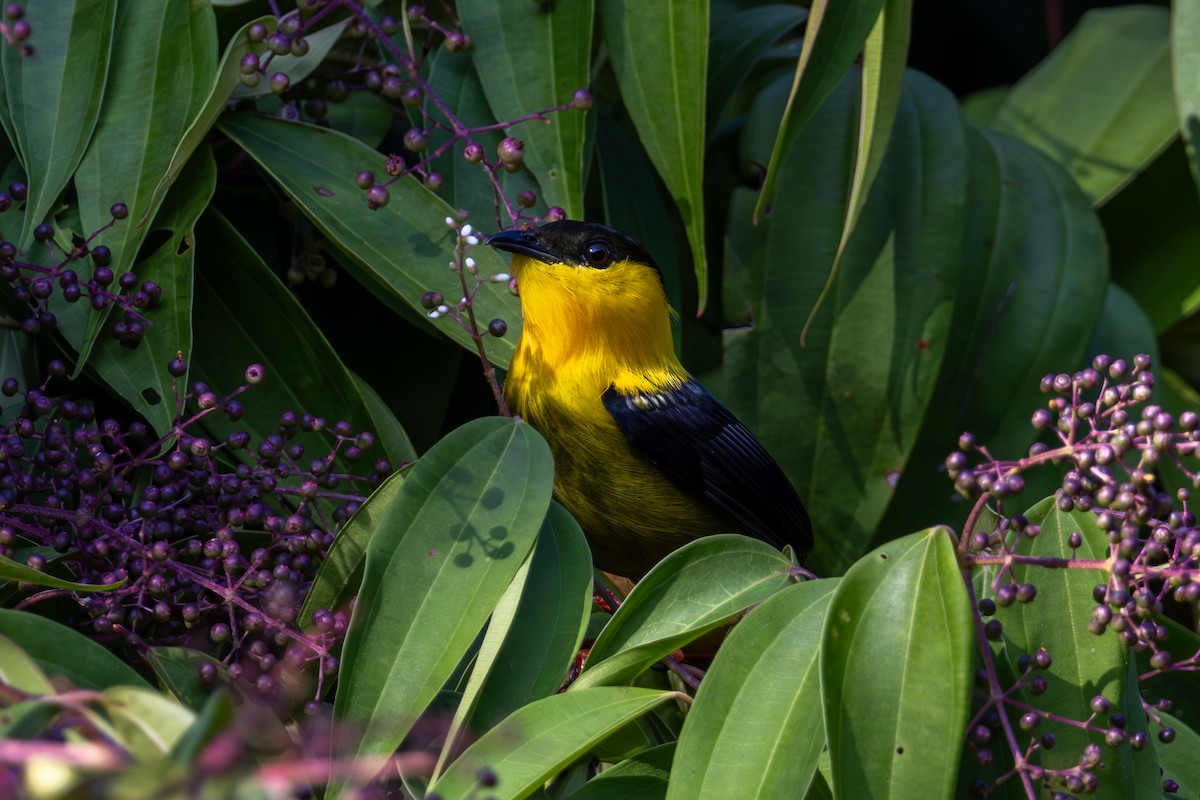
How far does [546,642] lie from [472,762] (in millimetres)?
202

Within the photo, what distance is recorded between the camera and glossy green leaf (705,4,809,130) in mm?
2188

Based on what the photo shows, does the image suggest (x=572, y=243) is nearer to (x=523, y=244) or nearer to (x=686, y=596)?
(x=523, y=244)

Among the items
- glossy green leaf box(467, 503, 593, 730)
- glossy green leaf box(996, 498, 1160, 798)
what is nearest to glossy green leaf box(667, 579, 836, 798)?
glossy green leaf box(467, 503, 593, 730)

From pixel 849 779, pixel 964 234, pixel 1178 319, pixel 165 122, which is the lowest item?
pixel 1178 319

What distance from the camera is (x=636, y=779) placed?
3.85 feet

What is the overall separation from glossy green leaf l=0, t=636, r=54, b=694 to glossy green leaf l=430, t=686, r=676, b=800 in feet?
1.09

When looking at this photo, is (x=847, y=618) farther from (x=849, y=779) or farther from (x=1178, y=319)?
(x=1178, y=319)

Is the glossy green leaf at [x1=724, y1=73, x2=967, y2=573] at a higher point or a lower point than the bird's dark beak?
lower

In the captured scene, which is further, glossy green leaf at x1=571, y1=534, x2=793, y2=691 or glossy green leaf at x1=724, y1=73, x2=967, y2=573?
glossy green leaf at x1=724, y1=73, x2=967, y2=573

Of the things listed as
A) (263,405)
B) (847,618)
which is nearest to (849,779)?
(847,618)

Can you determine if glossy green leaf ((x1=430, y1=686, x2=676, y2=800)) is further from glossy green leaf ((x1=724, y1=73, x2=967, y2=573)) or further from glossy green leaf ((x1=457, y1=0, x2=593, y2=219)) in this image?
glossy green leaf ((x1=724, y1=73, x2=967, y2=573))

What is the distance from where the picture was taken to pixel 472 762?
0.98 meters

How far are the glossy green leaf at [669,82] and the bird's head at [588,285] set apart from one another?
0.55 ft

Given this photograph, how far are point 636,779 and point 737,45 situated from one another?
4.94 feet
